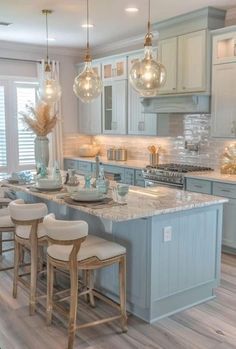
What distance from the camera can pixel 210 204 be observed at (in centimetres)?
354

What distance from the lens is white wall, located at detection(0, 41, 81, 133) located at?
7.19 m

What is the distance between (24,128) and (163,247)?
4.80 m

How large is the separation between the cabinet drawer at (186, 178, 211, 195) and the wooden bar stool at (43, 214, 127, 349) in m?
2.17

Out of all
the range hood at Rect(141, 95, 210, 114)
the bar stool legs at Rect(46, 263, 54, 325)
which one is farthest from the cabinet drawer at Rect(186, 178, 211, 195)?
the bar stool legs at Rect(46, 263, 54, 325)

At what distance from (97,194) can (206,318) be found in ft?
4.52

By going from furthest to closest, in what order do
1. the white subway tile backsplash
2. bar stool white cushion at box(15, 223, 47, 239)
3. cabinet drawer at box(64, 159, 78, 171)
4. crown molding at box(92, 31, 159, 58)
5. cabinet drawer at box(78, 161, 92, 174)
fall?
cabinet drawer at box(64, 159, 78, 171)
cabinet drawer at box(78, 161, 92, 174)
crown molding at box(92, 31, 159, 58)
the white subway tile backsplash
bar stool white cushion at box(15, 223, 47, 239)

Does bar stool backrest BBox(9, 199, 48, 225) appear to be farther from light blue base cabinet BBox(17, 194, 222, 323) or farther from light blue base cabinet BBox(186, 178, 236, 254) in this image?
light blue base cabinet BBox(186, 178, 236, 254)

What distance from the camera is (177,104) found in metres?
5.77

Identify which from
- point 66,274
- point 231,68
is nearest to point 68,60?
point 231,68

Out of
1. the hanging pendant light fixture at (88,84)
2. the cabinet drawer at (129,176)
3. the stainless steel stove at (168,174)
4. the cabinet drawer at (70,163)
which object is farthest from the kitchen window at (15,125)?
the hanging pendant light fixture at (88,84)

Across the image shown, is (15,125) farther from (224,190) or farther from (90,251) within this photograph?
(90,251)

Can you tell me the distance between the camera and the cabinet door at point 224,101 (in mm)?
5035

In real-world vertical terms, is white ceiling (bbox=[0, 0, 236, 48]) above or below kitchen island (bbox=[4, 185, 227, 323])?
above

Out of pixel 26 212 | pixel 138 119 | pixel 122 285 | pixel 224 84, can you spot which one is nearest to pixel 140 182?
pixel 138 119
